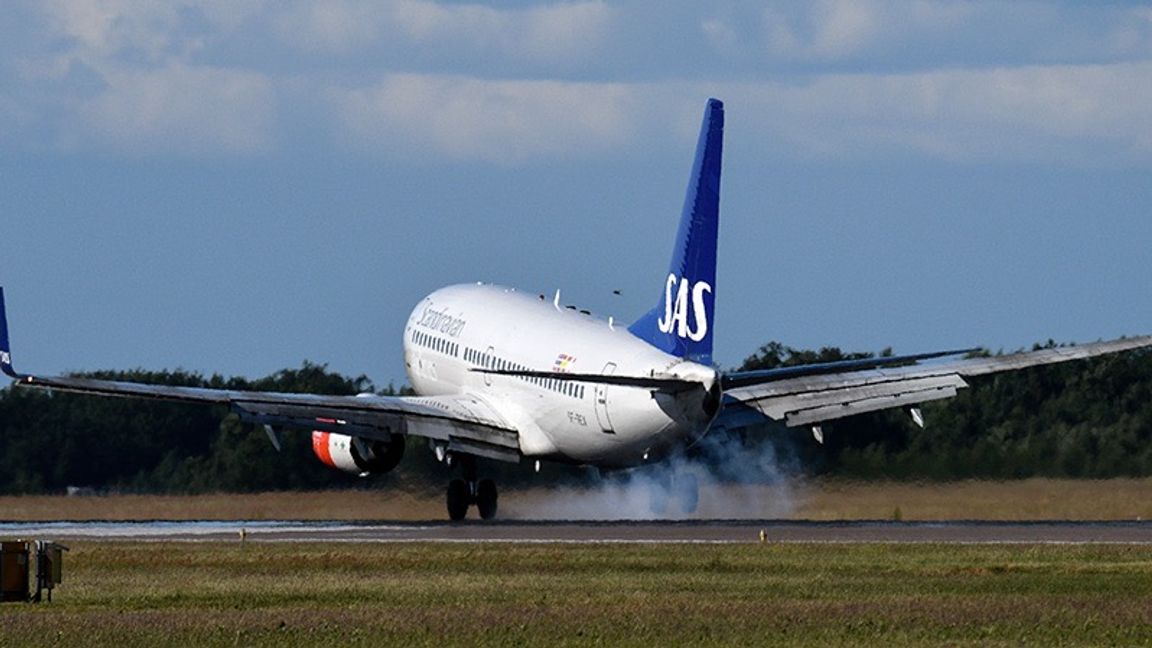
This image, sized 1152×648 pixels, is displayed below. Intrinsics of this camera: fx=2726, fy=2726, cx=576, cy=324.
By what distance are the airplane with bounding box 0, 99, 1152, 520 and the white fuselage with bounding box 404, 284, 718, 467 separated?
5 centimetres

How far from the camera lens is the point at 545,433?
68.9 metres

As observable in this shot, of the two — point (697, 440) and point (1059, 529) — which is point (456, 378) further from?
point (1059, 529)

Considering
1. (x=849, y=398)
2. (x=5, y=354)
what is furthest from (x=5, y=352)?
(x=849, y=398)

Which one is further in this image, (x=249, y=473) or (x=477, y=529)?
(x=249, y=473)

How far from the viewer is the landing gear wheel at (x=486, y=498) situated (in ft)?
230

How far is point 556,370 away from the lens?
67438 mm

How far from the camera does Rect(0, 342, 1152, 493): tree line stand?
6881 cm

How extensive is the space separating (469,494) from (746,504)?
7190 millimetres

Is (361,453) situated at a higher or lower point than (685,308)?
lower

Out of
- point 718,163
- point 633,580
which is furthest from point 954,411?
point 633,580

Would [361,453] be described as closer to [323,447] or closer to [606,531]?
[323,447]

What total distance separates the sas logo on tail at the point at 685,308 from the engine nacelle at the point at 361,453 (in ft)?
32.2

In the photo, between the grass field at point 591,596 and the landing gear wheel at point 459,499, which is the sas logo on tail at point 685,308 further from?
the grass field at point 591,596

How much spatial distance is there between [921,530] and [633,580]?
16396 mm
